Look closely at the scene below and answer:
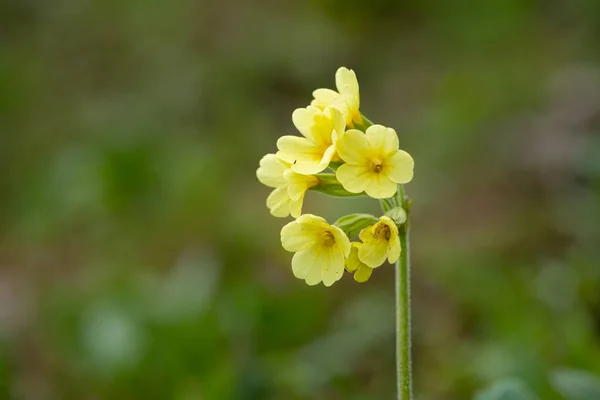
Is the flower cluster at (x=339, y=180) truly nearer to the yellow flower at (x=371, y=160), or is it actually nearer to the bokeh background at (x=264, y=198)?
the yellow flower at (x=371, y=160)

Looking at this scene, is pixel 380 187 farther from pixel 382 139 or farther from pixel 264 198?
pixel 264 198

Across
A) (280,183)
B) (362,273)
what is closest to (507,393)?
(362,273)

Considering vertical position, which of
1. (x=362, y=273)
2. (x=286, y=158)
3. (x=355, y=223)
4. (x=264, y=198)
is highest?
(x=264, y=198)

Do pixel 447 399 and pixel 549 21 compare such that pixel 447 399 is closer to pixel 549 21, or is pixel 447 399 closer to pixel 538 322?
pixel 538 322

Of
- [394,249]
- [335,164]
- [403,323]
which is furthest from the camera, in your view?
[335,164]

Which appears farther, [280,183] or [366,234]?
[280,183]

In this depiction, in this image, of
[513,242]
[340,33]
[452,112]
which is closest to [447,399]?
[513,242]
